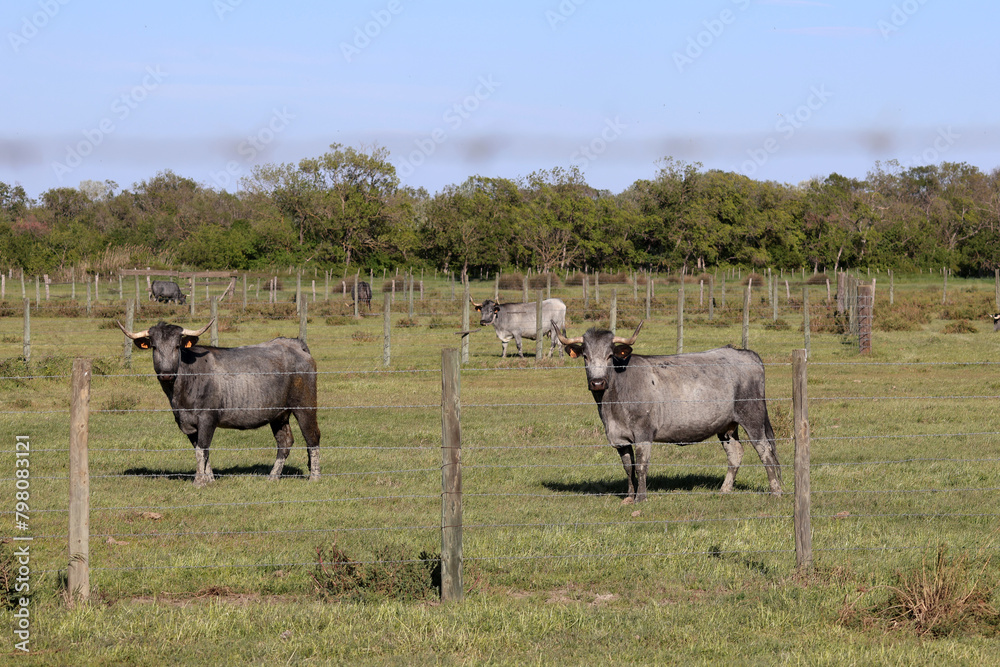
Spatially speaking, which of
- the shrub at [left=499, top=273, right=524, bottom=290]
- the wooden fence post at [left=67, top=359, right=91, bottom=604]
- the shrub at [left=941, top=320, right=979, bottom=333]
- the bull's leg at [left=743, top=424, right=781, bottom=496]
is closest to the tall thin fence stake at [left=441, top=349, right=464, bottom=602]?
the wooden fence post at [left=67, top=359, right=91, bottom=604]

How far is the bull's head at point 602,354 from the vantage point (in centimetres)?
1128

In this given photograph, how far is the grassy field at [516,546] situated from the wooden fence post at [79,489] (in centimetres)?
25

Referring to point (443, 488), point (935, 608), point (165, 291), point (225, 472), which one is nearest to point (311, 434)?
point (225, 472)

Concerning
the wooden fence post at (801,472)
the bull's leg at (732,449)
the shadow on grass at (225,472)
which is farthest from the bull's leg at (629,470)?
the shadow on grass at (225,472)

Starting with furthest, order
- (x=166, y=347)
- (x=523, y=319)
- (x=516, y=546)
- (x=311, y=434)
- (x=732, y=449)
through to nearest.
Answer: (x=523, y=319)
(x=311, y=434)
(x=166, y=347)
(x=732, y=449)
(x=516, y=546)

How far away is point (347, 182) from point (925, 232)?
158ft

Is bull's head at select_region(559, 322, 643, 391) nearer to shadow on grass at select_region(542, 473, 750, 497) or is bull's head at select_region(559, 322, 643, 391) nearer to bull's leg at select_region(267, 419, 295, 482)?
shadow on grass at select_region(542, 473, 750, 497)

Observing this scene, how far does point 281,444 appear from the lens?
1319 cm

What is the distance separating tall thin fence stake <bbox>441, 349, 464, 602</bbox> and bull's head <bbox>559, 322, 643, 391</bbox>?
3969 mm

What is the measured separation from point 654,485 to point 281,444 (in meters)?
4.84

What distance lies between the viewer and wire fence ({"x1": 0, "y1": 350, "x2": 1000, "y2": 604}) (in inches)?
354

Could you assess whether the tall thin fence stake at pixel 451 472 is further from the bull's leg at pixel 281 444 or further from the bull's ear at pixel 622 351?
the bull's leg at pixel 281 444

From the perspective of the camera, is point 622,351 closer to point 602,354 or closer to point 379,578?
point 602,354

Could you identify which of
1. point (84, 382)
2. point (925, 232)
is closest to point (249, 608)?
point (84, 382)
